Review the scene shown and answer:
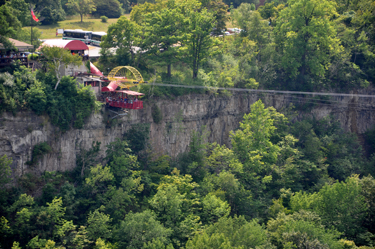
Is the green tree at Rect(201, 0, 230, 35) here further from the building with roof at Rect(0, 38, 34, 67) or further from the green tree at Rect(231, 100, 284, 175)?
the building with roof at Rect(0, 38, 34, 67)

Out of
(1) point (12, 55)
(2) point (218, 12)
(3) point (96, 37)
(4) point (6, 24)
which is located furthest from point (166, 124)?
(2) point (218, 12)

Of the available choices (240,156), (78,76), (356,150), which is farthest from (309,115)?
(78,76)

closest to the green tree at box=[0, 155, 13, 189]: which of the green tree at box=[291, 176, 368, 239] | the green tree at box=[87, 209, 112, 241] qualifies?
the green tree at box=[87, 209, 112, 241]

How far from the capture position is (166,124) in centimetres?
4697

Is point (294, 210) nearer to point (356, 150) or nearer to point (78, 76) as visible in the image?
point (356, 150)

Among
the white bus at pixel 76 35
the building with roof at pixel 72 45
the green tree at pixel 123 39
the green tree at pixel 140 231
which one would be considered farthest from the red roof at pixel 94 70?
the green tree at pixel 140 231

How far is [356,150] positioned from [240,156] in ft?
72.1

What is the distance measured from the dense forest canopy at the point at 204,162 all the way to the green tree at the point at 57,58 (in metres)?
0.20

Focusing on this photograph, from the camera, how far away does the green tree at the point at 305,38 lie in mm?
56594

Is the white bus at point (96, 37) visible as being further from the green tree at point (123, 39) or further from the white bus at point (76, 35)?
the green tree at point (123, 39)

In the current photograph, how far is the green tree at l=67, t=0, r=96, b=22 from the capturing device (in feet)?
240

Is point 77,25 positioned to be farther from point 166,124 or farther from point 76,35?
point 166,124

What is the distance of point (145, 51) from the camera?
2012 inches

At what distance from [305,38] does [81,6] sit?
146 feet
